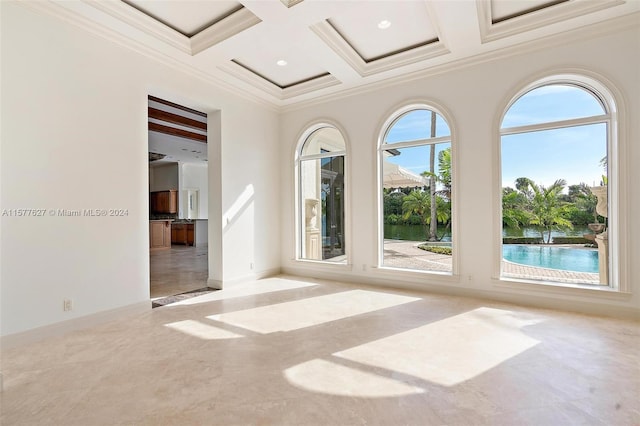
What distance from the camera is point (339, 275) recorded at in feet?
18.8

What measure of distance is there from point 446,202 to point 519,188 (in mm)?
1002

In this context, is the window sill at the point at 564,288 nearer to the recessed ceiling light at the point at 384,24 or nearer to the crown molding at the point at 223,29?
the recessed ceiling light at the point at 384,24

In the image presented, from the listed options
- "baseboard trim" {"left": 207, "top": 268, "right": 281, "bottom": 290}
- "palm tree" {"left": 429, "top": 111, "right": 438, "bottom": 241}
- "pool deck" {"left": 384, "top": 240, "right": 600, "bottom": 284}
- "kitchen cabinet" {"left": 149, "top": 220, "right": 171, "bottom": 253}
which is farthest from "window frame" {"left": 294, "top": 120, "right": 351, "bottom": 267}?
"kitchen cabinet" {"left": 149, "top": 220, "right": 171, "bottom": 253}

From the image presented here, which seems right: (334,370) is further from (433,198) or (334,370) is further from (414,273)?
(433,198)

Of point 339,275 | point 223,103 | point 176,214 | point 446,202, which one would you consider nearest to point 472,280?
point 446,202

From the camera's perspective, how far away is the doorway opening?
18.4ft

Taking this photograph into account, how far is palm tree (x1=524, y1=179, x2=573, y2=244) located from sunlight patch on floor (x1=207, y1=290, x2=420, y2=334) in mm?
2112

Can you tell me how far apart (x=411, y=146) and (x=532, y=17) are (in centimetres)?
217

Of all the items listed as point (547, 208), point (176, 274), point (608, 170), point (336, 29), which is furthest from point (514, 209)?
point (176, 274)

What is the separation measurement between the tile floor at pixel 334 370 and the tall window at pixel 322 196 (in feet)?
7.81

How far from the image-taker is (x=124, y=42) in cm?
381

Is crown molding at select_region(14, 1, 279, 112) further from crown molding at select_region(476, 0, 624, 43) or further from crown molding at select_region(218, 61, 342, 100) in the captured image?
crown molding at select_region(476, 0, 624, 43)

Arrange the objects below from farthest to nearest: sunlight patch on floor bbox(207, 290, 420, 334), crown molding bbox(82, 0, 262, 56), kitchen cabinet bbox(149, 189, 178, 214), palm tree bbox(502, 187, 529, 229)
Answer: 1. kitchen cabinet bbox(149, 189, 178, 214)
2. palm tree bbox(502, 187, 529, 229)
3. sunlight patch on floor bbox(207, 290, 420, 334)
4. crown molding bbox(82, 0, 262, 56)

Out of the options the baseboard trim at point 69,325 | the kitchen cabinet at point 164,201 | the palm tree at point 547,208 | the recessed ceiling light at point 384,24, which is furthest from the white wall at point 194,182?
the palm tree at point 547,208
